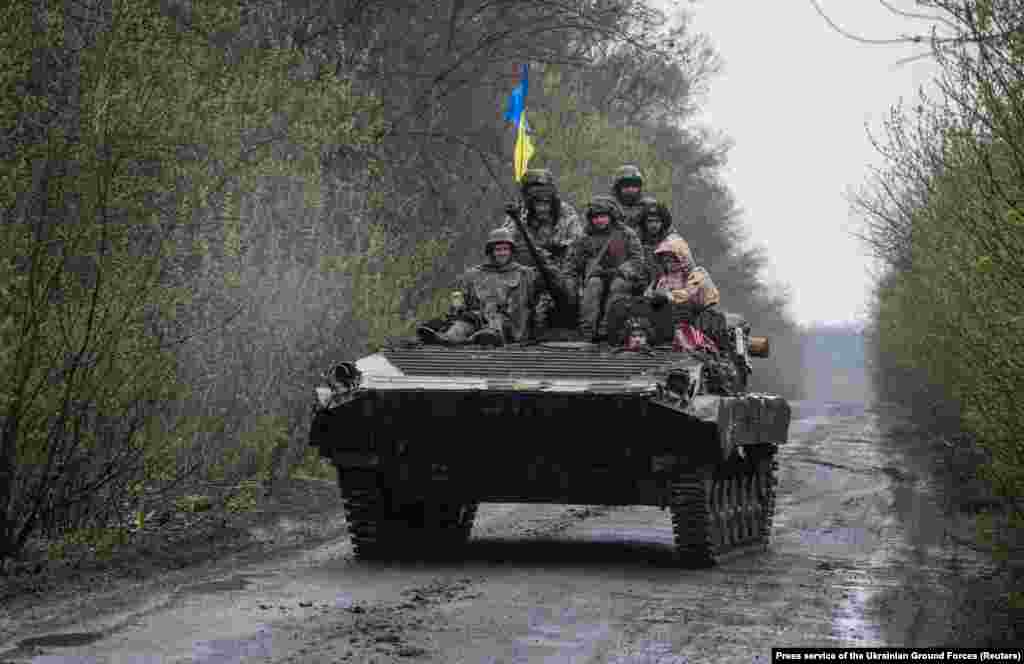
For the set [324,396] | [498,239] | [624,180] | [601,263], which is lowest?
[324,396]

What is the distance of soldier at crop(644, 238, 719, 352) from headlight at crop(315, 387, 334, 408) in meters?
2.72

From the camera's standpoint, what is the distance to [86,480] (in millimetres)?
12539

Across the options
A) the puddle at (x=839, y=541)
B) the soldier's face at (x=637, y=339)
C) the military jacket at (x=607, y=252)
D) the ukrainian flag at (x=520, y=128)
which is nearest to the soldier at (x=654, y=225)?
the military jacket at (x=607, y=252)

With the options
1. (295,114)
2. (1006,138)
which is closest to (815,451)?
(295,114)

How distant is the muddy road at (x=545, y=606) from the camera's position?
8.21m

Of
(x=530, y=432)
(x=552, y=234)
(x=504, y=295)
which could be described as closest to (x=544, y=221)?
(x=552, y=234)

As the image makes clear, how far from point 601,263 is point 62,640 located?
6465 millimetres

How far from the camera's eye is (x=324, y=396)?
11.7 meters

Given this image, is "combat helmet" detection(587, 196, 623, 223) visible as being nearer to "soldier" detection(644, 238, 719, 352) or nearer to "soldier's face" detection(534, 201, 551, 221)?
"soldier" detection(644, 238, 719, 352)

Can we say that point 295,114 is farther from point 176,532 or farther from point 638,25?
point 638,25

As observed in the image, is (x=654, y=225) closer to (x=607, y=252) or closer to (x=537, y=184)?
(x=537, y=184)

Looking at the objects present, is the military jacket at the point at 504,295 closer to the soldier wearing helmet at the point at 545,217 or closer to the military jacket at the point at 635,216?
the soldier wearing helmet at the point at 545,217

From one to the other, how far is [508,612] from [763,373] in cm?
7014

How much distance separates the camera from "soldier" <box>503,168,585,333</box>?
1461 cm
